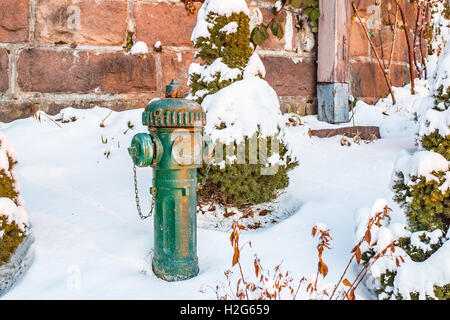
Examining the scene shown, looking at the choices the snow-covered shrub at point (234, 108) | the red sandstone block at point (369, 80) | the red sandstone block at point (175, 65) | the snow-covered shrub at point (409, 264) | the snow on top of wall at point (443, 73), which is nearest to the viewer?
the snow-covered shrub at point (409, 264)

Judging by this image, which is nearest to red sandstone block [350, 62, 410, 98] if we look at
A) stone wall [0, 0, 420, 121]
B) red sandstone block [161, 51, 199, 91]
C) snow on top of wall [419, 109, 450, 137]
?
stone wall [0, 0, 420, 121]

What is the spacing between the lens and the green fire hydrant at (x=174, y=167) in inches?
73.6

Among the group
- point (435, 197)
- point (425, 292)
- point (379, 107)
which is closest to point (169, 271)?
point (425, 292)

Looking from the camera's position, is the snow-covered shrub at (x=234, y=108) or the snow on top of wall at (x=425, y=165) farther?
the snow-covered shrub at (x=234, y=108)

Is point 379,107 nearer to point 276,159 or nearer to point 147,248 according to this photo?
point 276,159

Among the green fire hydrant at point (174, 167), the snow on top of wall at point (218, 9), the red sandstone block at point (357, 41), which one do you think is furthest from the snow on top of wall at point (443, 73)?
the red sandstone block at point (357, 41)

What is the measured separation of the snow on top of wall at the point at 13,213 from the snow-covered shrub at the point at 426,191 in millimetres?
1756

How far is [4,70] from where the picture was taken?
11.2 feet

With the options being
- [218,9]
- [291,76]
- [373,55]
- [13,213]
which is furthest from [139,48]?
[373,55]

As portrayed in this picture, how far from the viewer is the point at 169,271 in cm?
195

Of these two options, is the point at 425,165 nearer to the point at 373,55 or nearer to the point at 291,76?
the point at 291,76

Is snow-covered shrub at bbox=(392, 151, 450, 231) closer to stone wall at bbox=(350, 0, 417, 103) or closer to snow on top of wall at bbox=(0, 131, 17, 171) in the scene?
snow on top of wall at bbox=(0, 131, 17, 171)

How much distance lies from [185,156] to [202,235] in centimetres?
57

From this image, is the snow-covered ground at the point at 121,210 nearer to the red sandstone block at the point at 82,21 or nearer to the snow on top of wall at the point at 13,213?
the snow on top of wall at the point at 13,213
